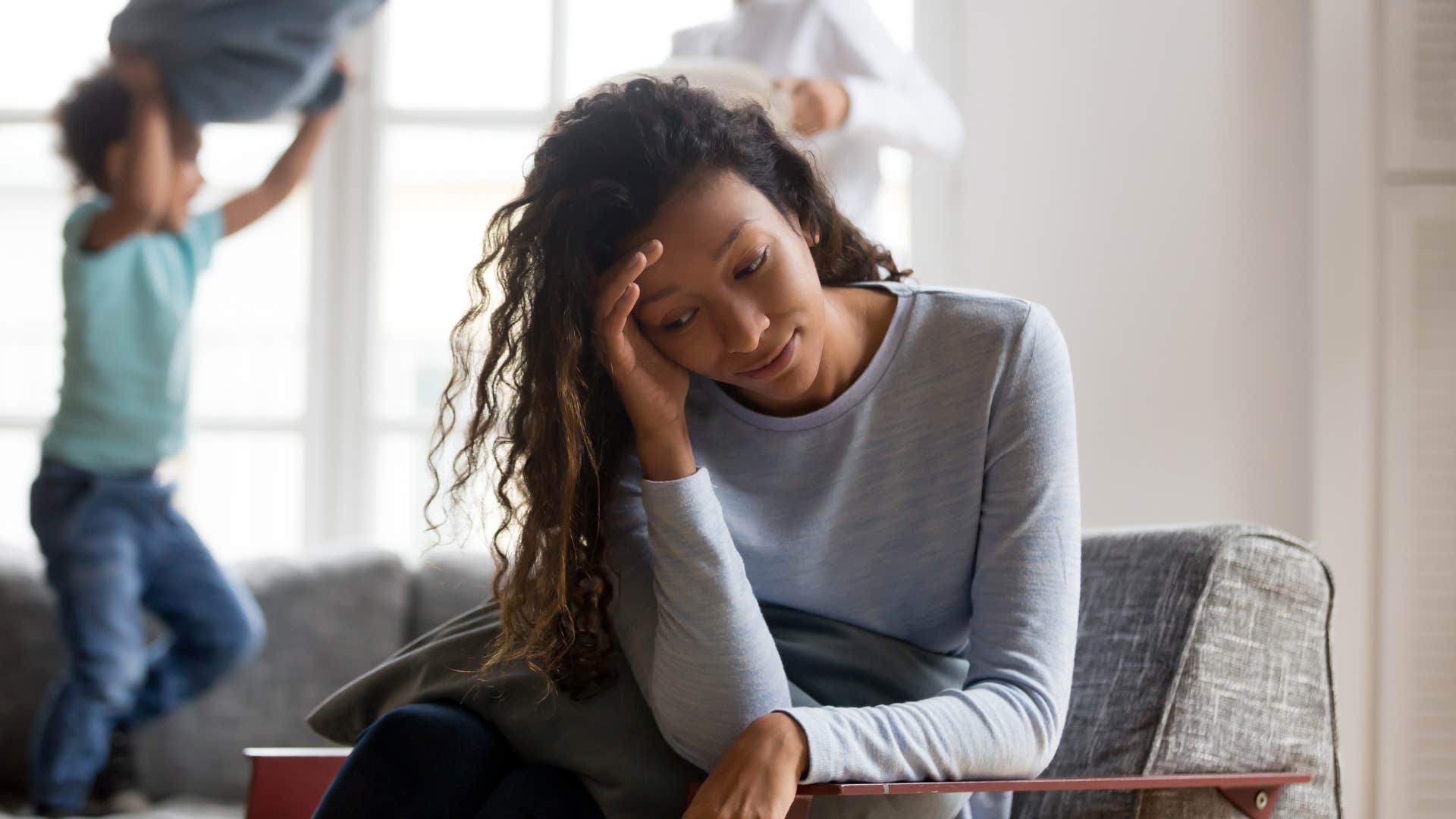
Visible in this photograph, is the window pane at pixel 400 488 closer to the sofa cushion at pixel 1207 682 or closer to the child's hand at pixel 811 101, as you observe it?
the child's hand at pixel 811 101

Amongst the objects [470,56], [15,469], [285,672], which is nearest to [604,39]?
[470,56]

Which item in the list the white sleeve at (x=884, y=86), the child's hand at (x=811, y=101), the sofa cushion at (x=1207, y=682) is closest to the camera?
the sofa cushion at (x=1207, y=682)

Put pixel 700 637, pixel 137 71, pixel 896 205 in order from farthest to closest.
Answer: pixel 896 205 → pixel 137 71 → pixel 700 637

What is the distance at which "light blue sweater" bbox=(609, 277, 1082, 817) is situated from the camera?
1.09 metres

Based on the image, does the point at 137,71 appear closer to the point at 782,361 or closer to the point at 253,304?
the point at 253,304

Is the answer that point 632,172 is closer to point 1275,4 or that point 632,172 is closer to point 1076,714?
point 1076,714

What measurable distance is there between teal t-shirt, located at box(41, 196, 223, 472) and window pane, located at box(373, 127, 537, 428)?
60cm

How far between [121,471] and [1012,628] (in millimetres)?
1807

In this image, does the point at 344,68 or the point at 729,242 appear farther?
the point at 344,68

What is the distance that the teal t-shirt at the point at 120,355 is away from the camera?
2.33 meters

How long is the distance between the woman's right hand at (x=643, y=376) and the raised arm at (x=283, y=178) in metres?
1.69

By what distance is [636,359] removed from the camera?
119 cm

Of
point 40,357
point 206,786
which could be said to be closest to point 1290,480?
point 206,786

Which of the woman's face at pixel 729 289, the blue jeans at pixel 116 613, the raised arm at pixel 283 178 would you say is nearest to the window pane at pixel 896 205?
the raised arm at pixel 283 178
